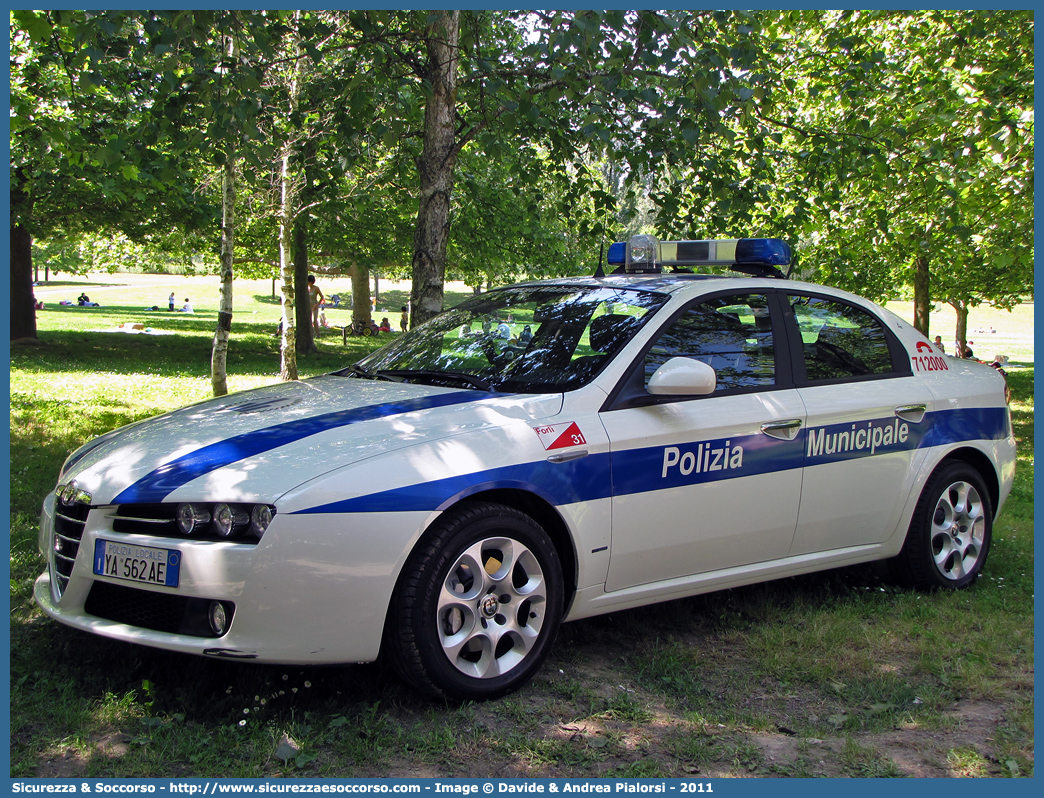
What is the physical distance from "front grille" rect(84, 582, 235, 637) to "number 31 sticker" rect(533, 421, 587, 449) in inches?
53.8

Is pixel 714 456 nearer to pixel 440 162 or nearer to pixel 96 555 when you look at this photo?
pixel 96 555

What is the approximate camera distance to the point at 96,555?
3.54 meters

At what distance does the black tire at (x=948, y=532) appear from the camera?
5238 millimetres

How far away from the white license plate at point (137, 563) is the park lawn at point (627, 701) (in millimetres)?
501

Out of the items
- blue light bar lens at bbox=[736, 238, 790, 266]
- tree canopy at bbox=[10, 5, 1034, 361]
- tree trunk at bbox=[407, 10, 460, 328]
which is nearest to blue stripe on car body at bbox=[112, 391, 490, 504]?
blue light bar lens at bbox=[736, 238, 790, 266]

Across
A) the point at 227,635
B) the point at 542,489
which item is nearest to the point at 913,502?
the point at 542,489

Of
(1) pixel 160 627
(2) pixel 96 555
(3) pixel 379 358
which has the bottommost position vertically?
(1) pixel 160 627

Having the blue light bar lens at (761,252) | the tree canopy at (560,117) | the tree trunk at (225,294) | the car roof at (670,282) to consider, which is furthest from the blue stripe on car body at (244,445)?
the tree trunk at (225,294)

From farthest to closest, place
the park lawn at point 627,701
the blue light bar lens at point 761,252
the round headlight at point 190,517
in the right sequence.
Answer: the blue light bar lens at point 761,252 < the round headlight at point 190,517 < the park lawn at point 627,701

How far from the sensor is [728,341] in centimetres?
464

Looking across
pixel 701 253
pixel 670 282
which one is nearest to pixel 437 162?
pixel 701 253

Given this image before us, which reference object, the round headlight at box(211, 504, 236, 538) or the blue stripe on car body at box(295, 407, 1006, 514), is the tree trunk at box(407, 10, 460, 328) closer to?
the blue stripe on car body at box(295, 407, 1006, 514)

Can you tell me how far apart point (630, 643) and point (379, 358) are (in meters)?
2.01

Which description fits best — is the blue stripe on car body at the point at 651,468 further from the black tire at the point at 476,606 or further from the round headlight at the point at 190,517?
the round headlight at the point at 190,517
